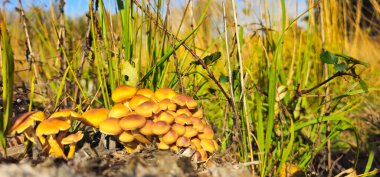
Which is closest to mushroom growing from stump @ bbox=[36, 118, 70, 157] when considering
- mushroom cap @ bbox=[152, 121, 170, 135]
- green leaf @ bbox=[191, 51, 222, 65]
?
mushroom cap @ bbox=[152, 121, 170, 135]

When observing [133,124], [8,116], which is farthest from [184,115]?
[8,116]

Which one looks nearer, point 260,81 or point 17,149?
point 17,149

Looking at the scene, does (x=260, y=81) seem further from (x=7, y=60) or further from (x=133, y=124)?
(x=7, y=60)

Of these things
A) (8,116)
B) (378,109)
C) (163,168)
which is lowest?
(378,109)

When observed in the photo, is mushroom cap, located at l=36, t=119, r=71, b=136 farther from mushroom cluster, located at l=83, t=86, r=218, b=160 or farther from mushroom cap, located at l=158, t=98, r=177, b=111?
mushroom cap, located at l=158, t=98, r=177, b=111

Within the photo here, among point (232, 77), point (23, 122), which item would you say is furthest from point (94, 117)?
point (232, 77)

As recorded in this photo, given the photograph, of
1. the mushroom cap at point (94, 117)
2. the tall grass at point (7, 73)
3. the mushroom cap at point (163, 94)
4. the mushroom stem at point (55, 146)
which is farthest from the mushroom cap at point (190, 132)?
the tall grass at point (7, 73)
